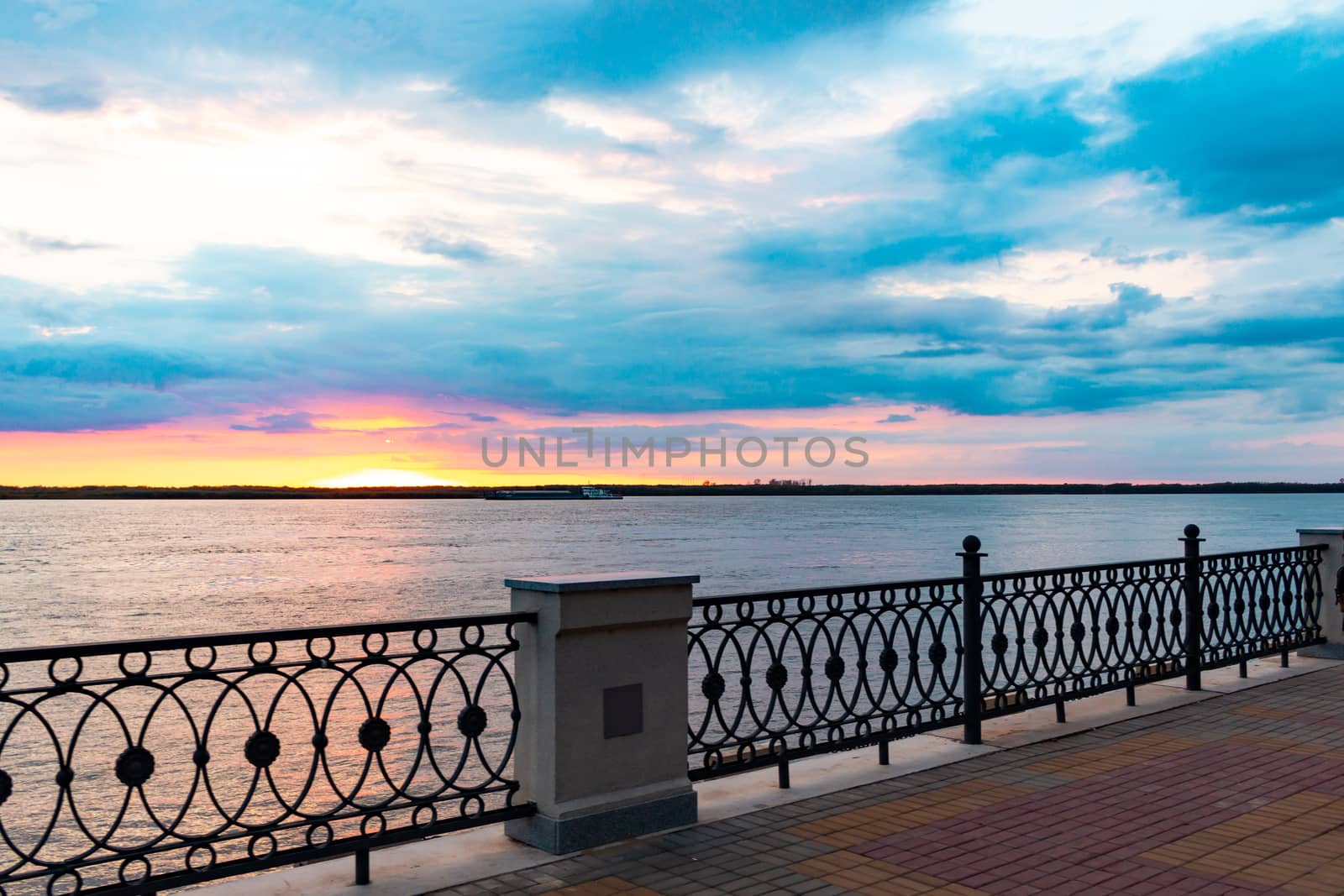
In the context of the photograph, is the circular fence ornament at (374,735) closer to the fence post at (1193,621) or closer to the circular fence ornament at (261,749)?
the circular fence ornament at (261,749)

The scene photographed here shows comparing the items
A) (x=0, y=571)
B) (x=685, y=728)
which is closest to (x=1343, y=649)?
(x=685, y=728)

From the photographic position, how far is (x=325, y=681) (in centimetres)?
2605

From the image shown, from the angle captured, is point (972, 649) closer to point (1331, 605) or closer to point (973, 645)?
point (973, 645)

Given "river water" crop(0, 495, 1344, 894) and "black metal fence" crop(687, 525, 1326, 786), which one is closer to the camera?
"black metal fence" crop(687, 525, 1326, 786)

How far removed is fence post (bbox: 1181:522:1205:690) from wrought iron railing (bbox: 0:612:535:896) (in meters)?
6.72

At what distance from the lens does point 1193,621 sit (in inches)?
400

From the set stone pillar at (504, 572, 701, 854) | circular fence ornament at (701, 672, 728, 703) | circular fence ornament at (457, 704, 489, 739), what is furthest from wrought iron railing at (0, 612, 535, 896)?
circular fence ornament at (701, 672, 728, 703)

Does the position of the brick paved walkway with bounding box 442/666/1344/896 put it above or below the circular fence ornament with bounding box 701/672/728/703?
below

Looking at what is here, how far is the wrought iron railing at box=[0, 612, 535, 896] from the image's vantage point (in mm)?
4656

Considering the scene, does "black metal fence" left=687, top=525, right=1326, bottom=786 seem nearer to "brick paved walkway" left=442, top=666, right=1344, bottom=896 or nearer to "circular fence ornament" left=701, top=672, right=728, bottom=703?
"circular fence ornament" left=701, top=672, right=728, bottom=703

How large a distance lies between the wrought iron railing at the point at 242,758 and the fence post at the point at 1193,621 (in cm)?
672

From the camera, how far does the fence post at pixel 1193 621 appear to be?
10.1m

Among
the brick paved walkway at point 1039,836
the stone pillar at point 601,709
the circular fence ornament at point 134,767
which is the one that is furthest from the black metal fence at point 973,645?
the circular fence ornament at point 134,767

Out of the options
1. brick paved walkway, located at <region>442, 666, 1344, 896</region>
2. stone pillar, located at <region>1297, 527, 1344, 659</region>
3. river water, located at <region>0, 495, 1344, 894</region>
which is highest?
stone pillar, located at <region>1297, 527, 1344, 659</region>
